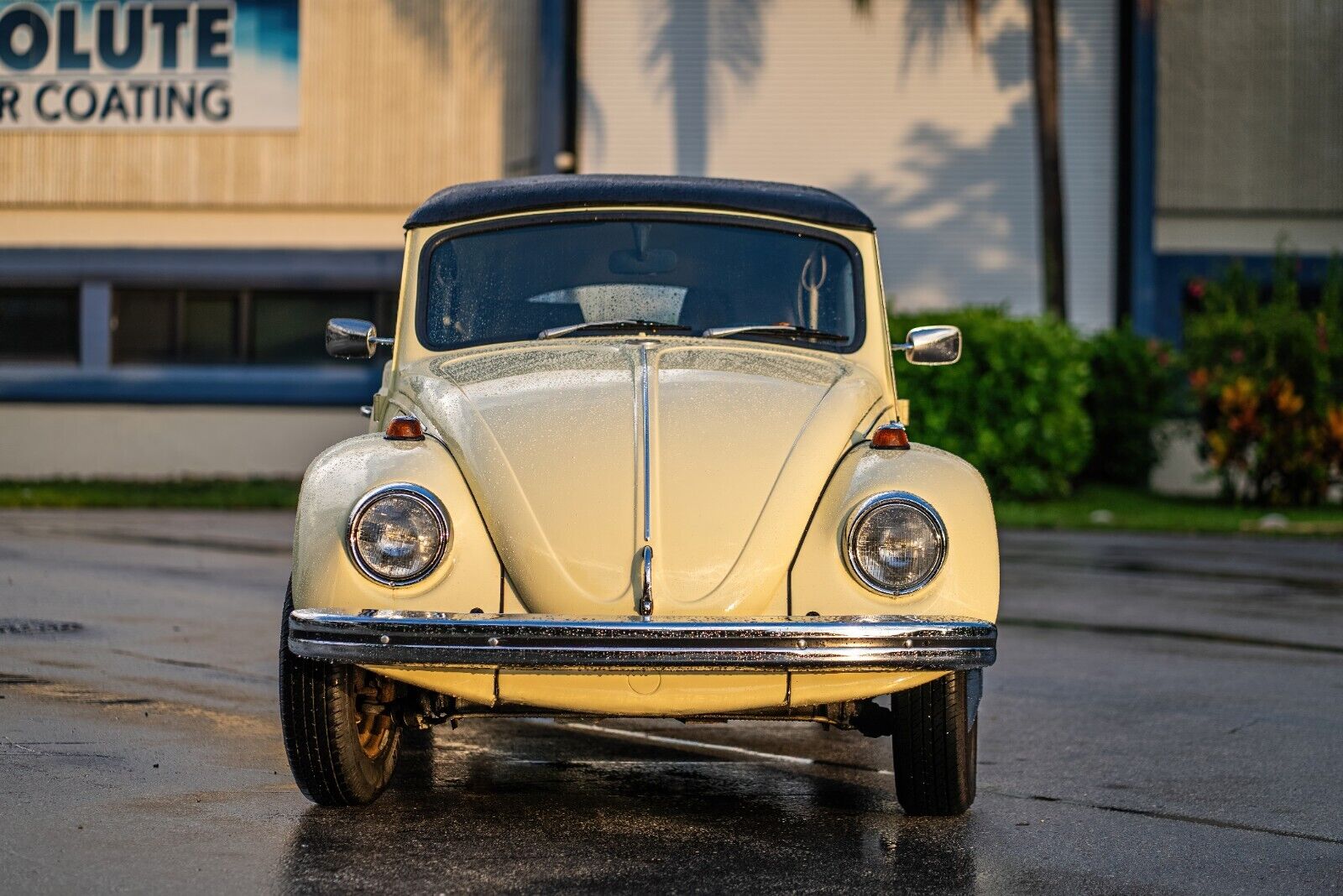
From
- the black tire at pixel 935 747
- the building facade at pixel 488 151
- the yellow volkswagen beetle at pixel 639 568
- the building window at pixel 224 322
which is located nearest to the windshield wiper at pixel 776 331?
the yellow volkswagen beetle at pixel 639 568

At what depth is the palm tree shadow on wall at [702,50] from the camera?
24.6 meters

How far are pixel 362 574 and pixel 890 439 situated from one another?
1.61m

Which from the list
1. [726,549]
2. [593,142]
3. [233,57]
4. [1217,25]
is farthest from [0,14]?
[726,549]

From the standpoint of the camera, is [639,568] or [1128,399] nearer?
[639,568]

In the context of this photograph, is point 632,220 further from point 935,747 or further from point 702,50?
point 702,50

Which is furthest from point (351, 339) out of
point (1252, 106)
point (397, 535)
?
point (1252, 106)

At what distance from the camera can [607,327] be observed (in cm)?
608

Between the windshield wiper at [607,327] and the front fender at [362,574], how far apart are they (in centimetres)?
118

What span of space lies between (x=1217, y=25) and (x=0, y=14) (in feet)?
56.8

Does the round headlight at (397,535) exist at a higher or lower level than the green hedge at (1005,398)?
lower

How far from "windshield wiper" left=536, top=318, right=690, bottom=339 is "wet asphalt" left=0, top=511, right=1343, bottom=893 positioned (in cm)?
147

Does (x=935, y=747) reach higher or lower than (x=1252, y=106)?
lower

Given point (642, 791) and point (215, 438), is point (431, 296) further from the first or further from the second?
point (215, 438)

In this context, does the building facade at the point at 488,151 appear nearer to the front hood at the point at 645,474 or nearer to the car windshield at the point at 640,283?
the car windshield at the point at 640,283
